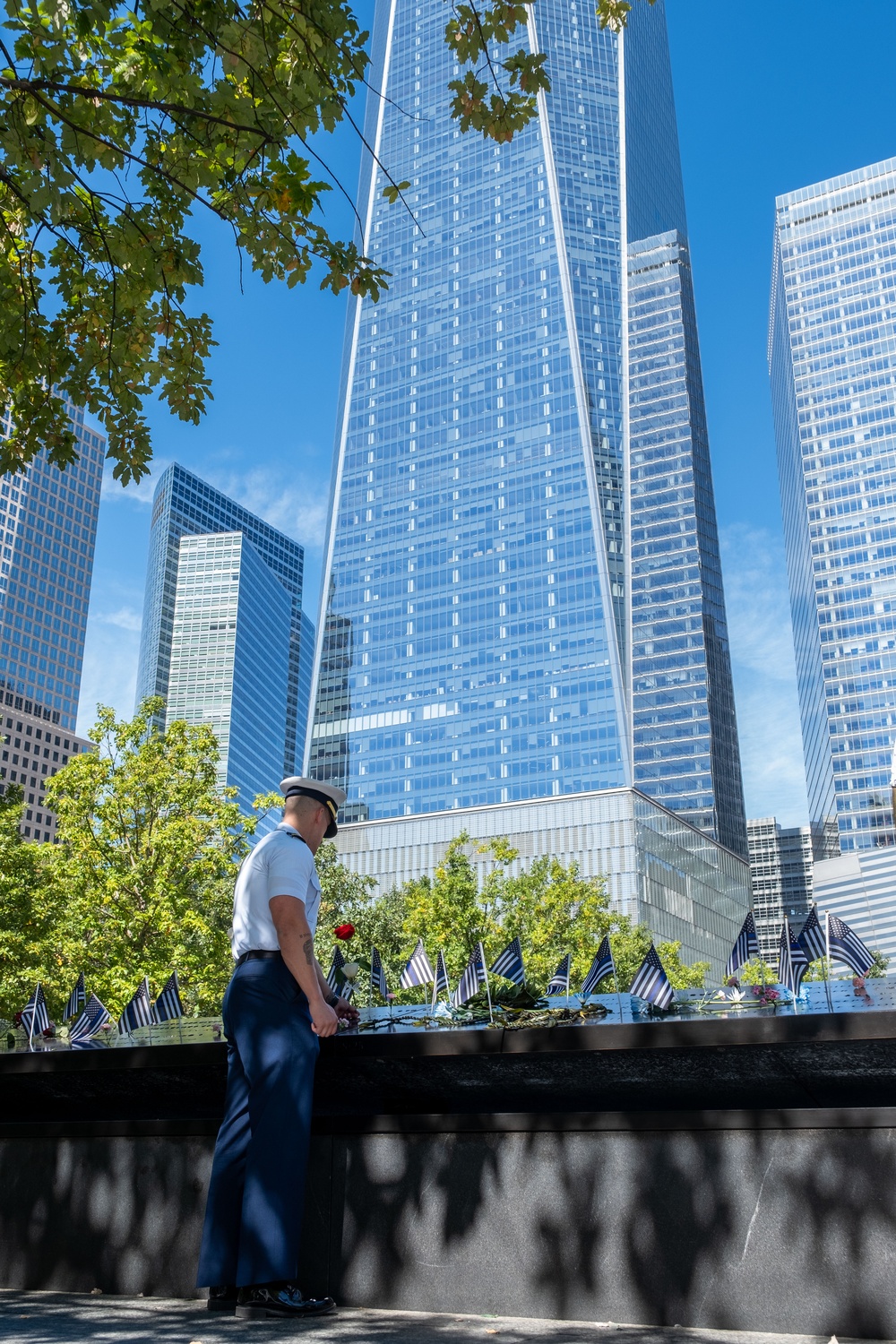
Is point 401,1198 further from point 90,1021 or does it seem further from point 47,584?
point 47,584

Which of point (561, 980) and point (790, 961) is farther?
point (561, 980)

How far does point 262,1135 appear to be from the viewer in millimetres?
4020

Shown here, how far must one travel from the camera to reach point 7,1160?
16.9 ft

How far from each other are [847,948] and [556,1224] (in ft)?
11.1

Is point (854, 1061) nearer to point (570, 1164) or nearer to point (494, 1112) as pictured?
point (570, 1164)

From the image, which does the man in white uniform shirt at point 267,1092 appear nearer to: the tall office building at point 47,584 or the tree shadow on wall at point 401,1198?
the tree shadow on wall at point 401,1198

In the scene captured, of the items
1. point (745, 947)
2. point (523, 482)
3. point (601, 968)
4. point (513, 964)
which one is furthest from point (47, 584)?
point (745, 947)

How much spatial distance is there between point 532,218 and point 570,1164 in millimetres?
147474

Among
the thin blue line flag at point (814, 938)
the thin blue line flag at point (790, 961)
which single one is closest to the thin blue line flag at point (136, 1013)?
the thin blue line flag at point (790, 961)

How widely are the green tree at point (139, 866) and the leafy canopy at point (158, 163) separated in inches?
841

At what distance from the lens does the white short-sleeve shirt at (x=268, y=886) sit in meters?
4.35

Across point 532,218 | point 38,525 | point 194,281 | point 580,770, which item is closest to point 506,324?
point 532,218

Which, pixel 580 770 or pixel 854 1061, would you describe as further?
pixel 580 770

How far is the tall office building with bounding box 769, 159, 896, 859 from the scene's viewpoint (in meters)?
142
